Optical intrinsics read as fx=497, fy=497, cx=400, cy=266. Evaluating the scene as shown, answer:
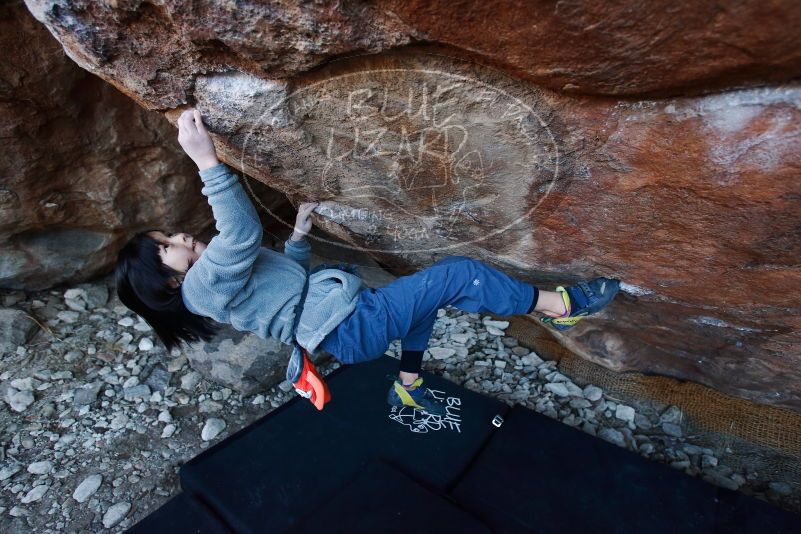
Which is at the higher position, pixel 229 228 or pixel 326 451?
pixel 229 228

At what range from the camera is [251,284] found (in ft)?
5.74

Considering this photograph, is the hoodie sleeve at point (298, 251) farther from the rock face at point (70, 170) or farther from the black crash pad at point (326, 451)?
the rock face at point (70, 170)

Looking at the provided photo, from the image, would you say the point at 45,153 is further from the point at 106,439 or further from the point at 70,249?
the point at 106,439

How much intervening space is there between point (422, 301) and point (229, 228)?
0.71 m

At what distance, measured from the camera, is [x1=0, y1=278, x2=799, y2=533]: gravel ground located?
2264 millimetres

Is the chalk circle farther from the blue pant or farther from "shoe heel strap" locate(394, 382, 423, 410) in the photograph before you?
"shoe heel strap" locate(394, 382, 423, 410)

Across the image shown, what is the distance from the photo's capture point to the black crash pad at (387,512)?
1.84m

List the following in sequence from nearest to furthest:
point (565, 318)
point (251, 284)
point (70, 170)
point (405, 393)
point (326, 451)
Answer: point (251, 284) < point (565, 318) < point (326, 451) < point (405, 393) < point (70, 170)

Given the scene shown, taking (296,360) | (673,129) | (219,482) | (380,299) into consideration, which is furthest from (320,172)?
(219,482)

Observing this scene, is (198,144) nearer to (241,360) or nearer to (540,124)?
A: (540,124)

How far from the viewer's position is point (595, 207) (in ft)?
5.28

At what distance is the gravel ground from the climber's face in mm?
1216

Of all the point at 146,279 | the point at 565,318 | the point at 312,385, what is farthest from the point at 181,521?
the point at 565,318

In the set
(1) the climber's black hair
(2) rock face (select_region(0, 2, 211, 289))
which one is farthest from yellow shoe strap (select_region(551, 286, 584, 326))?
(2) rock face (select_region(0, 2, 211, 289))
